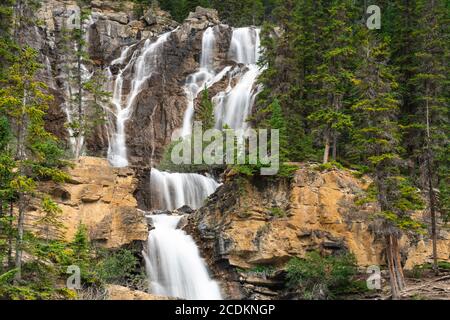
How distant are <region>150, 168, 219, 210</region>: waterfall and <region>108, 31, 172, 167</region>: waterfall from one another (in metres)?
9.36

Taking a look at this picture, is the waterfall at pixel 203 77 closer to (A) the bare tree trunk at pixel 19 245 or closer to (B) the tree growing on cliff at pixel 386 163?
(B) the tree growing on cliff at pixel 386 163

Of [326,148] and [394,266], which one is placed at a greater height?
[326,148]

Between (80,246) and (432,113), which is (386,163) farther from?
(80,246)

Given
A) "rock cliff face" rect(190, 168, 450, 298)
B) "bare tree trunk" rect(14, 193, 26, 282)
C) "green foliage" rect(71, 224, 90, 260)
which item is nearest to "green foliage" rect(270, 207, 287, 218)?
"rock cliff face" rect(190, 168, 450, 298)

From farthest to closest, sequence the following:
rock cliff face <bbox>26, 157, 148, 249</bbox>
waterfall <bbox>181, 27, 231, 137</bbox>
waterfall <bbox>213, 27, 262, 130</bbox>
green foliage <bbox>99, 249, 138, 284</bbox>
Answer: waterfall <bbox>181, 27, 231, 137</bbox>
waterfall <bbox>213, 27, 262, 130</bbox>
rock cliff face <bbox>26, 157, 148, 249</bbox>
green foliage <bbox>99, 249, 138, 284</bbox>

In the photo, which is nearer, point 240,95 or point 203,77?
point 240,95

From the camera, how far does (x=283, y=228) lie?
94.0 feet

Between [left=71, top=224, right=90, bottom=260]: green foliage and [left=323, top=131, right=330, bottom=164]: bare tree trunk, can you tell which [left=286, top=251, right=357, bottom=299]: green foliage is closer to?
[left=323, top=131, right=330, bottom=164]: bare tree trunk

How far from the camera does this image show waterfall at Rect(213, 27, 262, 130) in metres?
45.8

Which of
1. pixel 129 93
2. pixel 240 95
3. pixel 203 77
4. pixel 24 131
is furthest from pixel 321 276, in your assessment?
Result: pixel 203 77

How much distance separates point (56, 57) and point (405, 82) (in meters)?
34.0

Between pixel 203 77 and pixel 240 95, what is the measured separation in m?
7.35

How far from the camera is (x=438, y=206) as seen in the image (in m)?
30.7

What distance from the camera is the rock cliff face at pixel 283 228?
92.2ft
